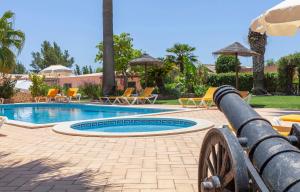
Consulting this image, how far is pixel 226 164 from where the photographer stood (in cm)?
252

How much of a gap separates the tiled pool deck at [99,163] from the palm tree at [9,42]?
15.9m

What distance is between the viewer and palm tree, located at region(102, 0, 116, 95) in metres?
20.8

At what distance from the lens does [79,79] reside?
3925 centimetres

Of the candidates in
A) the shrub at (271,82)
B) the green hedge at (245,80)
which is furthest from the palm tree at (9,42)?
the shrub at (271,82)

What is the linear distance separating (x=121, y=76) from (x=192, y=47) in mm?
7347

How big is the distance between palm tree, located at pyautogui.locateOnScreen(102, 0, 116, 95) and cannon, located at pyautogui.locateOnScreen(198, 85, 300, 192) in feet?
59.4

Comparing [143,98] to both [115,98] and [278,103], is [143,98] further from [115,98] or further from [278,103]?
[278,103]

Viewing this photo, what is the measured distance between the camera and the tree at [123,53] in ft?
98.8

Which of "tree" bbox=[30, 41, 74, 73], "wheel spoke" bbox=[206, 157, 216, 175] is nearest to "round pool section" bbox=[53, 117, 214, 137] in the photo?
"wheel spoke" bbox=[206, 157, 216, 175]

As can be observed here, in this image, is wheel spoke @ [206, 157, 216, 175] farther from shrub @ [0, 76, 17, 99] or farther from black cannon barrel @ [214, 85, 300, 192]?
shrub @ [0, 76, 17, 99]

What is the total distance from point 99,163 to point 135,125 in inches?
229

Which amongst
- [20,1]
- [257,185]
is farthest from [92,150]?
[20,1]

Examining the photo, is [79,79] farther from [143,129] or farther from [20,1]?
[143,129]

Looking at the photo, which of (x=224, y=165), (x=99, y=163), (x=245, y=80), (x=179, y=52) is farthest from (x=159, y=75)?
(x=224, y=165)
